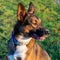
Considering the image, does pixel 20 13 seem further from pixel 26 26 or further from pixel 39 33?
pixel 39 33

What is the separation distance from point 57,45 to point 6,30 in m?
1.38

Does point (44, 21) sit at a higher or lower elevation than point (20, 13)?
lower

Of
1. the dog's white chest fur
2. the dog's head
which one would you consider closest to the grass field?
the dog's white chest fur

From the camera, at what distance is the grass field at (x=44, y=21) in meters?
9.35

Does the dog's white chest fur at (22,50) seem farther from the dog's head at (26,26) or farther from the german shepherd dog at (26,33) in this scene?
the dog's head at (26,26)

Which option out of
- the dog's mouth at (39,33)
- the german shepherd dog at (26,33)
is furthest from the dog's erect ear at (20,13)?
the dog's mouth at (39,33)

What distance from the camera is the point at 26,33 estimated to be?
24.6ft

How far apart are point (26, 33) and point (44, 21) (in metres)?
3.77

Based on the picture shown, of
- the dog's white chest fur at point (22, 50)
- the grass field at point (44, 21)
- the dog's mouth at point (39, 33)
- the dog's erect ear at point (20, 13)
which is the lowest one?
the grass field at point (44, 21)

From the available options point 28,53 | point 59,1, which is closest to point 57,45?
point 28,53

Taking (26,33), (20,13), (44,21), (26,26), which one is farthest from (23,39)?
(44,21)

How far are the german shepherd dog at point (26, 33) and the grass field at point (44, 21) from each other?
4.38 feet

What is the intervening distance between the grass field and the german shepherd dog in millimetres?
1336

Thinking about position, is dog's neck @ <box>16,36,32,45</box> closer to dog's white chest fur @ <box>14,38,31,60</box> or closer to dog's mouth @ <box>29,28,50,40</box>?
dog's white chest fur @ <box>14,38,31,60</box>
